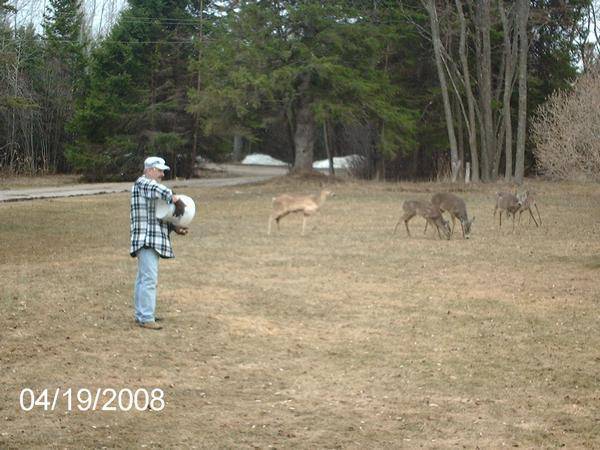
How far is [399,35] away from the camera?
40.3 m

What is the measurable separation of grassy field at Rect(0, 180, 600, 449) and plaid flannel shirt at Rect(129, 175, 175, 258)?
931mm

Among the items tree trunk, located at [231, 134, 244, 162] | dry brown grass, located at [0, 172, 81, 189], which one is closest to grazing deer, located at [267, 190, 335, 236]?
dry brown grass, located at [0, 172, 81, 189]

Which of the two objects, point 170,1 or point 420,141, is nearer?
point 420,141

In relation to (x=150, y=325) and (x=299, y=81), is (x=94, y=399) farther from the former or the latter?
(x=299, y=81)

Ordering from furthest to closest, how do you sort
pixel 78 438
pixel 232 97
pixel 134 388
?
pixel 232 97 < pixel 134 388 < pixel 78 438

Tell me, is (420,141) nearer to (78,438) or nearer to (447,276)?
(447,276)

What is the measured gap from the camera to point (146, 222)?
424 inches

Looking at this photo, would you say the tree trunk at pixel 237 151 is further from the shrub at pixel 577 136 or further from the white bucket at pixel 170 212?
the white bucket at pixel 170 212

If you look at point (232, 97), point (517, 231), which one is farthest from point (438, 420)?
point (232, 97)

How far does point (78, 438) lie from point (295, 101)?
31538mm

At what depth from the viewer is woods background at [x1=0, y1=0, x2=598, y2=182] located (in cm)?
3678

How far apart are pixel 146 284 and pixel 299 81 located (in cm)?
2695

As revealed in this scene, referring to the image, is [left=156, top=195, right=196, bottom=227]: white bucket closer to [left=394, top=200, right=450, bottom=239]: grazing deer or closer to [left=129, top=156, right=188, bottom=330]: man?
[left=129, top=156, right=188, bottom=330]: man

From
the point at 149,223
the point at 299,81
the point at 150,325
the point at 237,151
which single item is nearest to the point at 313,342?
the point at 150,325
